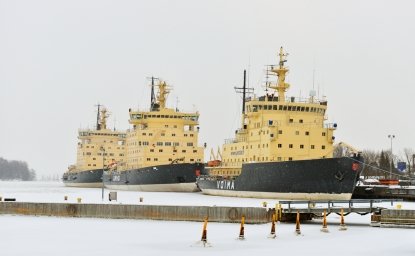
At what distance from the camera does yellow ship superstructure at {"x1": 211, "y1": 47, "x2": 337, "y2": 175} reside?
178 ft

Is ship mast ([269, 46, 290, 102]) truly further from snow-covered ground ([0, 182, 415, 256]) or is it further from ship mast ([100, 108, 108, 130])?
ship mast ([100, 108, 108, 130])

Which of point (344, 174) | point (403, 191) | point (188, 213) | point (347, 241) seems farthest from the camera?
point (403, 191)

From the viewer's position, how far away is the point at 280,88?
59344 mm

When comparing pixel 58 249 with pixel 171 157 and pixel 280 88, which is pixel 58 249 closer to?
pixel 280 88

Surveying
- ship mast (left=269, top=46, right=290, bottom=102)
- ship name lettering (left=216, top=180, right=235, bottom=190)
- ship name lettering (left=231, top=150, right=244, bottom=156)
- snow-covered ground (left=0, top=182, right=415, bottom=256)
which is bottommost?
snow-covered ground (left=0, top=182, right=415, bottom=256)

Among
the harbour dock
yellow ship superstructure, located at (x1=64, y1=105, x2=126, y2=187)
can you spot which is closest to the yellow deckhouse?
the harbour dock

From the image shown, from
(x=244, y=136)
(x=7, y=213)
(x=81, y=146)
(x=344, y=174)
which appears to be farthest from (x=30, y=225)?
(x=81, y=146)

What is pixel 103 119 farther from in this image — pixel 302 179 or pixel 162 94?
pixel 302 179

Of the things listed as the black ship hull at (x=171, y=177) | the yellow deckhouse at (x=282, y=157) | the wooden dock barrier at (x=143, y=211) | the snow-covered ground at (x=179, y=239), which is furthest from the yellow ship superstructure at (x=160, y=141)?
the snow-covered ground at (x=179, y=239)

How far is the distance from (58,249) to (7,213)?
→ 15.8m

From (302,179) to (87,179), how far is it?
6168cm

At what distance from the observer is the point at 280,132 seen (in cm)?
5416

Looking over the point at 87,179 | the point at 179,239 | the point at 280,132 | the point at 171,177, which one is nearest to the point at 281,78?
the point at 280,132

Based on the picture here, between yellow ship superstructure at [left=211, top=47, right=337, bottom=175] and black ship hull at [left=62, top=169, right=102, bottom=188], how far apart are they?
44.1 m
